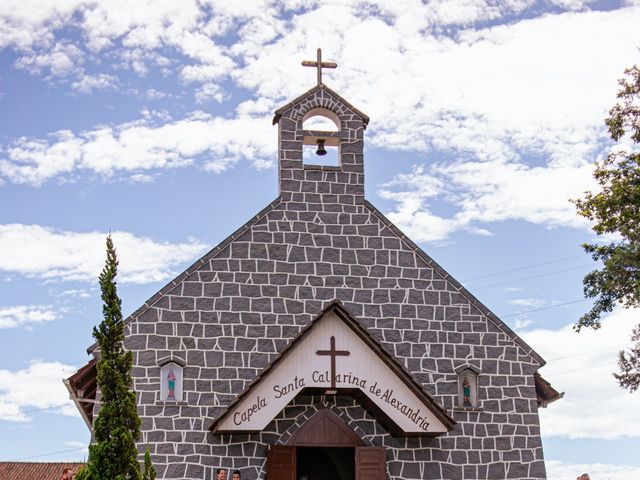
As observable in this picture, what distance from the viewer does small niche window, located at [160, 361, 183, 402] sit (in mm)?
19016

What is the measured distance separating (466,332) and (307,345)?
4.21 meters

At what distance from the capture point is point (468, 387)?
2039 centimetres

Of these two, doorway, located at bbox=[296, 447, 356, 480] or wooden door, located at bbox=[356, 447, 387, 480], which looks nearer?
wooden door, located at bbox=[356, 447, 387, 480]

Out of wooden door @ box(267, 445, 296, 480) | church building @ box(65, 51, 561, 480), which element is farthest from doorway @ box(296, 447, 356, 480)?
wooden door @ box(267, 445, 296, 480)

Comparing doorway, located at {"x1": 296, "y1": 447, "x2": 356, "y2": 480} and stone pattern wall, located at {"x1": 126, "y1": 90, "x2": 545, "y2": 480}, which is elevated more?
stone pattern wall, located at {"x1": 126, "y1": 90, "x2": 545, "y2": 480}

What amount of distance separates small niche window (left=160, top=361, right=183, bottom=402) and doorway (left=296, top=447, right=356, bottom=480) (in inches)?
211

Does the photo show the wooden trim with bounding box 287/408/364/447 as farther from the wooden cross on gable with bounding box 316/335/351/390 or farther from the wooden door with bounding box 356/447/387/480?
the wooden cross on gable with bounding box 316/335/351/390

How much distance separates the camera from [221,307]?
19844 mm

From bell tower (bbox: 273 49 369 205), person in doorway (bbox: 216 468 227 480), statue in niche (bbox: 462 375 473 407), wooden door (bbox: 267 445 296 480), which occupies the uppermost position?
bell tower (bbox: 273 49 369 205)

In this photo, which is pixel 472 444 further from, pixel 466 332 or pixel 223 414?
pixel 223 414

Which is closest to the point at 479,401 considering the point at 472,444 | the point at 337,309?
the point at 472,444

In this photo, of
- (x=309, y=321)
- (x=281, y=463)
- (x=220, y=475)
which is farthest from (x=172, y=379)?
(x=309, y=321)

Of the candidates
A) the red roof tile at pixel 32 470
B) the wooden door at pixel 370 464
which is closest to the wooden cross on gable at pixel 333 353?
the wooden door at pixel 370 464

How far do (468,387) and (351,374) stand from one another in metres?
3.31
